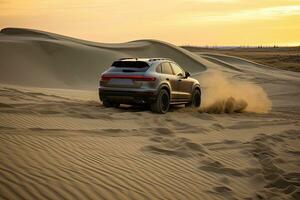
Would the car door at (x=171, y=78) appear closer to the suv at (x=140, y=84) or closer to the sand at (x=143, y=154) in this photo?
the suv at (x=140, y=84)

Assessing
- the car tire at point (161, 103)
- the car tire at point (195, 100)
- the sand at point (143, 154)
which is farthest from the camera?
the car tire at point (195, 100)

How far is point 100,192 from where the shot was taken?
5.40m

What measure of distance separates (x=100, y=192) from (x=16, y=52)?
29.5 m

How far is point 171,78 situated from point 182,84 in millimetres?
851

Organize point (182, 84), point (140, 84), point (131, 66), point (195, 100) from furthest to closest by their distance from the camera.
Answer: point (195, 100) < point (182, 84) < point (131, 66) < point (140, 84)

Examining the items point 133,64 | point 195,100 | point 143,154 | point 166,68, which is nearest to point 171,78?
point 166,68

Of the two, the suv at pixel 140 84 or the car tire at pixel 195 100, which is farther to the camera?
the car tire at pixel 195 100

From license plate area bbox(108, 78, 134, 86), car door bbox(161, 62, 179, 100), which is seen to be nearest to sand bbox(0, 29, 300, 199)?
car door bbox(161, 62, 179, 100)

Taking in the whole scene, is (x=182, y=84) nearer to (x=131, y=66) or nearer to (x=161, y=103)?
(x=161, y=103)

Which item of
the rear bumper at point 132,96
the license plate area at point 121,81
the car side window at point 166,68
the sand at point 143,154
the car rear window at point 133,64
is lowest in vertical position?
the sand at point 143,154

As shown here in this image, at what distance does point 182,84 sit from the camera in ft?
47.0

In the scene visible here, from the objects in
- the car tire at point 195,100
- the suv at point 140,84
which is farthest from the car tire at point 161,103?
the car tire at point 195,100

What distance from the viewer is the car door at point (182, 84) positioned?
1413cm

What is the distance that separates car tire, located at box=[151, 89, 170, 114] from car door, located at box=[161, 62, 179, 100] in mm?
404
